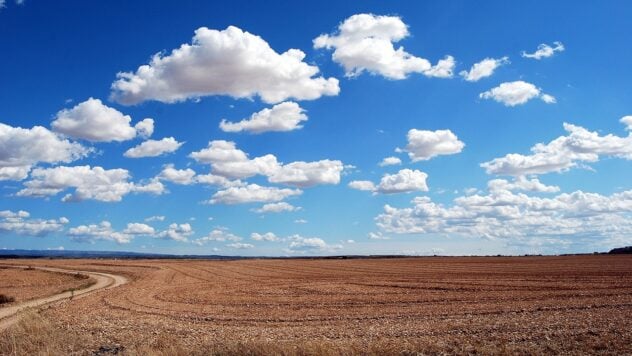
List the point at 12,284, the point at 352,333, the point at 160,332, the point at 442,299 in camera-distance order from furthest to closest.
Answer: the point at 12,284
the point at 442,299
the point at 160,332
the point at 352,333

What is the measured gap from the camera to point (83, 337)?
22.2m

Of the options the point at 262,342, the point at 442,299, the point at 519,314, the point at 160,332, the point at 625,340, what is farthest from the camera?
the point at 442,299

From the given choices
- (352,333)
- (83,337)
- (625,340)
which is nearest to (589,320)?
(625,340)

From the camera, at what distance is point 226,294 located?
41.0 m

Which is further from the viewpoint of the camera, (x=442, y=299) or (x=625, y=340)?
(x=442, y=299)

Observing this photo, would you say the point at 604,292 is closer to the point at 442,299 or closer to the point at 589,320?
the point at 442,299

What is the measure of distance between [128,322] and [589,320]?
18964mm

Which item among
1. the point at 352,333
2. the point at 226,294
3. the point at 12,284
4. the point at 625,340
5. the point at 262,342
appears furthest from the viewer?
the point at 12,284

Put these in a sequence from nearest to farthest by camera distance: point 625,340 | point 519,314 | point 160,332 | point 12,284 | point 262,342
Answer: point 625,340 → point 262,342 → point 160,332 → point 519,314 → point 12,284

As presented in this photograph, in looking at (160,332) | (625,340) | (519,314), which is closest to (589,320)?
(519,314)

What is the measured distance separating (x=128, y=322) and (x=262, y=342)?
10.1 meters

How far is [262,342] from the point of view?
18.9 metres

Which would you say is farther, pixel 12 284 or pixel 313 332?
pixel 12 284

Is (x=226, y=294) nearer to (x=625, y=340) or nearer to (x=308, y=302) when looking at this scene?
(x=308, y=302)
